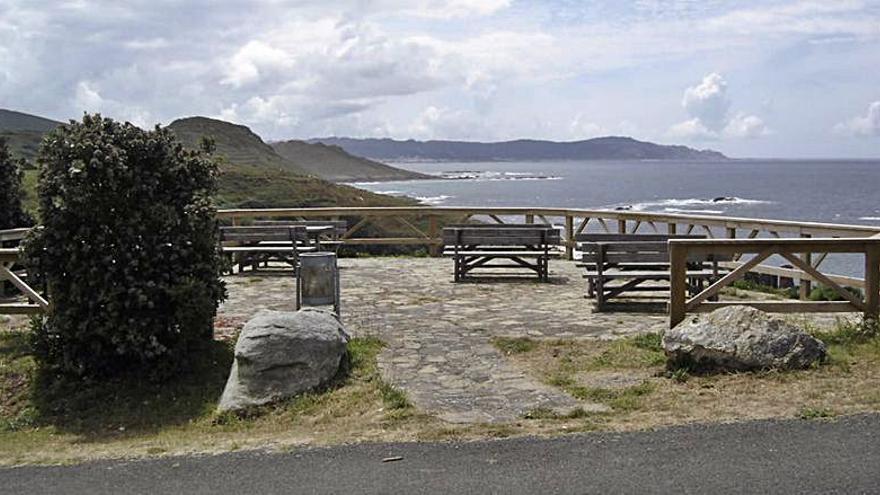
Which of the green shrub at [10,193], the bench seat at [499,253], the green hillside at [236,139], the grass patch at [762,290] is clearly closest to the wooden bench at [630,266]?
the grass patch at [762,290]

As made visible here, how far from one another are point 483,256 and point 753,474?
27.2 ft

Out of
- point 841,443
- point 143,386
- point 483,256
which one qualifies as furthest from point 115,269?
point 483,256

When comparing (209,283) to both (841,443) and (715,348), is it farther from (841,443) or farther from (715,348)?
(841,443)

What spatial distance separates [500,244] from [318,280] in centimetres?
453

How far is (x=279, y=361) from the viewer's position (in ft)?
23.6

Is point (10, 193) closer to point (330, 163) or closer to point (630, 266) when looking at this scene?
point (630, 266)

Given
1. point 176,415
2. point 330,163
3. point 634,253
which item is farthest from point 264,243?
point 330,163

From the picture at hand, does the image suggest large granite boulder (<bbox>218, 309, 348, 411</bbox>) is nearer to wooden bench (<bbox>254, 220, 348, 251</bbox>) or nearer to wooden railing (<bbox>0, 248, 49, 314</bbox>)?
wooden railing (<bbox>0, 248, 49, 314</bbox>)

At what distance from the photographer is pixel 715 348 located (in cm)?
719

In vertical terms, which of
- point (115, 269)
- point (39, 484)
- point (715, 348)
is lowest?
point (39, 484)

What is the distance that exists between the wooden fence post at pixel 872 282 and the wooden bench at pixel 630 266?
6.39 ft

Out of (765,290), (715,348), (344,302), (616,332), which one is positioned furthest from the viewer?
(765,290)

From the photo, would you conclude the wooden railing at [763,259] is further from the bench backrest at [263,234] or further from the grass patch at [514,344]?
the bench backrest at [263,234]

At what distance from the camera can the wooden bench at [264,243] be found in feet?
45.5
